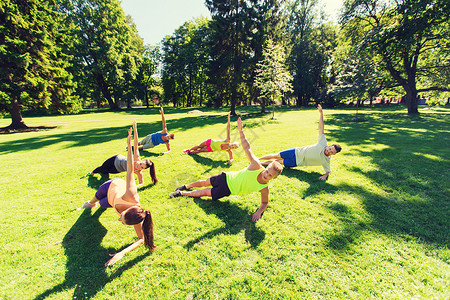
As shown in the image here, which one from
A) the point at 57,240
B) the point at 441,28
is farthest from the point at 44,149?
the point at 441,28

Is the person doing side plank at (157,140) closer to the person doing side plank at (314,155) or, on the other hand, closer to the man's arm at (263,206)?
the person doing side plank at (314,155)

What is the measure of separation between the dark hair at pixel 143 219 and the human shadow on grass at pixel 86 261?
0.39m

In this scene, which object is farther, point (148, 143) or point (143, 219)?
point (148, 143)

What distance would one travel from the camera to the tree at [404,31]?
51.9 feet

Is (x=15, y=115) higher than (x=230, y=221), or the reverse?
(x=15, y=115)

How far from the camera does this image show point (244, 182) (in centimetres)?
431

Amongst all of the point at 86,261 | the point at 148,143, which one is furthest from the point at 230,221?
the point at 148,143

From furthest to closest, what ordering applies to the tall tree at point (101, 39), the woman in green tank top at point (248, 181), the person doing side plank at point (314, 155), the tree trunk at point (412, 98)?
the tall tree at point (101, 39)
the tree trunk at point (412, 98)
the person doing side plank at point (314, 155)
the woman in green tank top at point (248, 181)

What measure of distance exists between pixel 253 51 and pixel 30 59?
2387 centimetres

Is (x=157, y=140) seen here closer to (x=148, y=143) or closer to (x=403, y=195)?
(x=148, y=143)

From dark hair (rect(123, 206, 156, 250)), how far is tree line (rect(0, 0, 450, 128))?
1991cm

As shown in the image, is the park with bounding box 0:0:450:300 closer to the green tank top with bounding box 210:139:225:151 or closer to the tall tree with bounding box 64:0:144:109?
the green tank top with bounding box 210:139:225:151

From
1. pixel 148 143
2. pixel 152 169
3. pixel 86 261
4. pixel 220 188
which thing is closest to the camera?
pixel 86 261

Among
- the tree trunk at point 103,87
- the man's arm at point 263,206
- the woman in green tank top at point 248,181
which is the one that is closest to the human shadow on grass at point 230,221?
the man's arm at point 263,206
